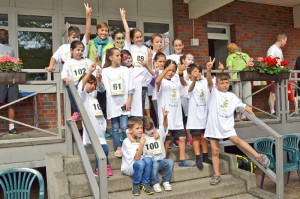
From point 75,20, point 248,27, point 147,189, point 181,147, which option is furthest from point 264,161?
point 248,27

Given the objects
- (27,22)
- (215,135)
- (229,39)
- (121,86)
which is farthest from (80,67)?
(229,39)

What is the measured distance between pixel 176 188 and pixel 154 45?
2114 millimetres

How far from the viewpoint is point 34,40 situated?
6961mm

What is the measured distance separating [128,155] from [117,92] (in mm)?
853

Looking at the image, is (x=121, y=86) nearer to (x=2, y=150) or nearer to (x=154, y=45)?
(x=154, y=45)

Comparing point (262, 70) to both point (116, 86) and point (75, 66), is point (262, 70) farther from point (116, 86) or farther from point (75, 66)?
point (75, 66)

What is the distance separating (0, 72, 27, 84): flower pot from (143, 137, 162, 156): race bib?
6.07 ft

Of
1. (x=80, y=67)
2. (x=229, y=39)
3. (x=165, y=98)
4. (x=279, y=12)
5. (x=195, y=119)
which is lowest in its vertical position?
(x=195, y=119)

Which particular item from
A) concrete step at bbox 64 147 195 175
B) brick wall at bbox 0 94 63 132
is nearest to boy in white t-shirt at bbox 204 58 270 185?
concrete step at bbox 64 147 195 175

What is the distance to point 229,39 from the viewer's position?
9.33 m

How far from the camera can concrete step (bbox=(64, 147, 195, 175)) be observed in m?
4.26

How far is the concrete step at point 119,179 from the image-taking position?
13.0 ft

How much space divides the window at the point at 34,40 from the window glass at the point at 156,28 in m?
2.21

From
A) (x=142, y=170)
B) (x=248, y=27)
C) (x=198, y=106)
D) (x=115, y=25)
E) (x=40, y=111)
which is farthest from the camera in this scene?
(x=248, y=27)
